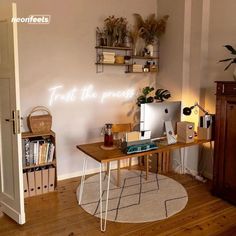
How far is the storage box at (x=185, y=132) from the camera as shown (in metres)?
3.17

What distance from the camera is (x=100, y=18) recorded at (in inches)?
153

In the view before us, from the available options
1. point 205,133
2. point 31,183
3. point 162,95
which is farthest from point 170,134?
point 31,183

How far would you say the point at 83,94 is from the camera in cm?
391

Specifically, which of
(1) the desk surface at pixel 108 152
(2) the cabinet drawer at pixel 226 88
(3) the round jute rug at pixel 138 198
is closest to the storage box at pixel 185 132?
(1) the desk surface at pixel 108 152

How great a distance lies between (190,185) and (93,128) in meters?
1.56

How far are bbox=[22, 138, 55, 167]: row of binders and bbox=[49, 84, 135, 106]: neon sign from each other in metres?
0.59

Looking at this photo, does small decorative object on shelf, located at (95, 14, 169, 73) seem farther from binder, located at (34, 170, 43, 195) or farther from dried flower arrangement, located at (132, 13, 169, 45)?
binder, located at (34, 170, 43, 195)

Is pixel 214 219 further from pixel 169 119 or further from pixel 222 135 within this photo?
pixel 169 119

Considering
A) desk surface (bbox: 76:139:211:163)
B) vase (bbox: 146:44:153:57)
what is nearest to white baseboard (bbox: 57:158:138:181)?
desk surface (bbox: 76:139:211:163)

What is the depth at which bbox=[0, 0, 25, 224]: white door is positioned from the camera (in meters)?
2.45

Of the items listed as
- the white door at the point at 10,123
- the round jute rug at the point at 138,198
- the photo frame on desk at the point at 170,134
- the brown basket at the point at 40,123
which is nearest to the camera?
the white door at the point at 10,123

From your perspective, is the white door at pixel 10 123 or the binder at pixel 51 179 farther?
the binder at pixel 51 179

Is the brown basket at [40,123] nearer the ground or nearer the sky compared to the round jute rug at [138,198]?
nearer the sky

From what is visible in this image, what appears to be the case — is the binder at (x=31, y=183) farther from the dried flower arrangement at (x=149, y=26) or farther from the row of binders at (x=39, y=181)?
the dried flower arrangement at (x=149, y=26)
